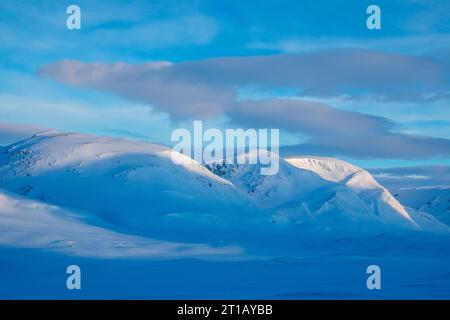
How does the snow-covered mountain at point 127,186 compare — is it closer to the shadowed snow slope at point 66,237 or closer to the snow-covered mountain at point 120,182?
the snow-covered mountain at point 120,182

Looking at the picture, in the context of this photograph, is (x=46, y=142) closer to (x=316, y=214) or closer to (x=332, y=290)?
(x=316, y=214)

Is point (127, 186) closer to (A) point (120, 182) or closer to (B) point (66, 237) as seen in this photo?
(A) point (120, 182)

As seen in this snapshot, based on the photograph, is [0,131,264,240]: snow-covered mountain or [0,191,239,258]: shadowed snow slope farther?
[0,131,264,240]: snow-covered mountain

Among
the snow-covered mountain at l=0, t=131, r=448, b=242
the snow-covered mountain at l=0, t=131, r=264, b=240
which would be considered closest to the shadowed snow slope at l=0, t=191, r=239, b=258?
the snow-covered mountain at l=0, t=131, r=448, b=242

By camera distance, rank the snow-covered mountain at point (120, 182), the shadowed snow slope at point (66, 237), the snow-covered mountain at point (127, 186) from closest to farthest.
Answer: the shadowed snow slope at point (66, 237) < the snow-covered mountain at point (127, 186) < the snow-covered mountain at point (120, 182)

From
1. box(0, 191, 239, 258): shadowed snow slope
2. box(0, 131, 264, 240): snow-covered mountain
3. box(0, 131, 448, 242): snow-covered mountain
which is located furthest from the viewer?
box(0, 131, 264, 240): snow-covered mountain

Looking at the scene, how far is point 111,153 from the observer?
396 ft

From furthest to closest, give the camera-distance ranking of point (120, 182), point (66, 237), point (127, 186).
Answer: point (120, 182) < point (127, 186) < point (66, 237)

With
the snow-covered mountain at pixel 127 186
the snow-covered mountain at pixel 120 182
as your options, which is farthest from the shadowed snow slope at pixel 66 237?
the snow-covered mountain at pixel 120 182

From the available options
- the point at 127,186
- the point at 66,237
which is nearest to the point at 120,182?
the point at 127,186

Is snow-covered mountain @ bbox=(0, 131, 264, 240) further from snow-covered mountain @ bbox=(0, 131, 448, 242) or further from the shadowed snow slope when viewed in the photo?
the shadowed snow slope

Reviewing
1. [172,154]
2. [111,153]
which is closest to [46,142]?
[111,153]

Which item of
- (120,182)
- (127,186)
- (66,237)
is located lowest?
(66,237)
